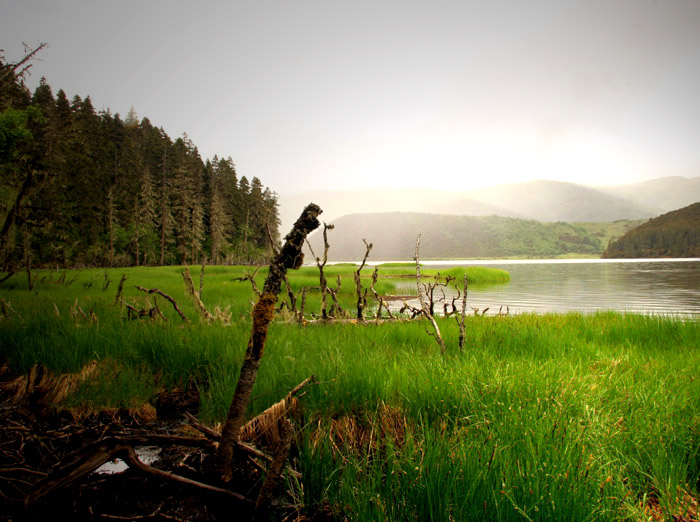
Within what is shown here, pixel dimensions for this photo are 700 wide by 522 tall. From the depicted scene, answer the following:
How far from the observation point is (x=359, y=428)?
2.97 m

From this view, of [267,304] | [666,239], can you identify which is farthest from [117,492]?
[666,239]

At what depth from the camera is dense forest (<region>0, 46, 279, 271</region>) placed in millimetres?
31312

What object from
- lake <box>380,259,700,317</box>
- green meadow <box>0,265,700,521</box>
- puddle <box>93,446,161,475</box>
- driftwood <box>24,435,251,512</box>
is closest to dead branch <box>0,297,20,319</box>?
green meadow <box>0,265,700,521</box>

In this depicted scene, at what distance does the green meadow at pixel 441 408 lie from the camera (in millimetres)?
1818

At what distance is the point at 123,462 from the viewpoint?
2.61 m


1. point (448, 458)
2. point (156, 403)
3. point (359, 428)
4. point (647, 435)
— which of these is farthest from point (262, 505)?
point (156, 403)

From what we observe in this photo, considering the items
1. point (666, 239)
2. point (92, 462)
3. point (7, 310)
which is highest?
point (666, 239)

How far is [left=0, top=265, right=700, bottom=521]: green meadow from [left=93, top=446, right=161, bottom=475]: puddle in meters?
0.54

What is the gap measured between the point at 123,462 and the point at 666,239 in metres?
174

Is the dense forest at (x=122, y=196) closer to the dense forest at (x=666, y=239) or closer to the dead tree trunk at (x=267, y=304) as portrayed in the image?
the dead tree trunk at (x=267, y=304)

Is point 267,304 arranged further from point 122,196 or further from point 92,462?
point 122,196

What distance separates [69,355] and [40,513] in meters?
3.69

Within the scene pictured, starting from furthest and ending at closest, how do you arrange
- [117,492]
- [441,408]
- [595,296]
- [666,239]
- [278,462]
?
[666,239], [595,296], [441,408], [117,492], [278,462]

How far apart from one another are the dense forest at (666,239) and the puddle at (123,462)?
161491 millimetres
